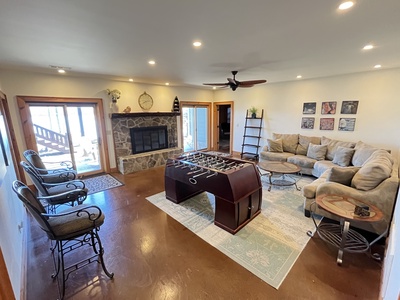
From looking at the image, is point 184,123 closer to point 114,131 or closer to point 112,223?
point 114,131

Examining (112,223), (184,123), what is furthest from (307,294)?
(184,123)

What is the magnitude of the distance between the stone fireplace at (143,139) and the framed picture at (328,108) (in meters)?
4.53

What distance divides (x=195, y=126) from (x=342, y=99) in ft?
16.0

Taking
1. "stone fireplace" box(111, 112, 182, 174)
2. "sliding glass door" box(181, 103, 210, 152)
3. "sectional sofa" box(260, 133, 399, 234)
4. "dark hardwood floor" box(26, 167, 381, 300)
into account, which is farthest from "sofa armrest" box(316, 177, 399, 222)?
"sliding glass door" box(181, 103, 210, 152)

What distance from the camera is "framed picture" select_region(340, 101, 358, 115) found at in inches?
185

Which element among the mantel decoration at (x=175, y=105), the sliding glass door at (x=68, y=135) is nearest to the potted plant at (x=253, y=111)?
the mantel decoration at (x=175, y=105)

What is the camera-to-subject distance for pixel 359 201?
246 cm

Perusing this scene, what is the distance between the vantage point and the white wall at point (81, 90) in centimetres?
388

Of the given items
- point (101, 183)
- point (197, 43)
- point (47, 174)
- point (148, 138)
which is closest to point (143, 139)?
A: point (148, 138)

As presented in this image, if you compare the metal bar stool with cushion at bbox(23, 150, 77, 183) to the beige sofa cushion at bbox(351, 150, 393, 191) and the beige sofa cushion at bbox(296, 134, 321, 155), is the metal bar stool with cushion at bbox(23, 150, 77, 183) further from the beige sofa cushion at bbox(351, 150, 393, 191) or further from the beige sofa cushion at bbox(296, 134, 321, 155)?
the beige sofa cushion at bbox(296, 134, 321, 155)

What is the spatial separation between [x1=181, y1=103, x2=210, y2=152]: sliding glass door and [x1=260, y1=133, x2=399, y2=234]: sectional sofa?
351 centimetres

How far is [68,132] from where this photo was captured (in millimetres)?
4723

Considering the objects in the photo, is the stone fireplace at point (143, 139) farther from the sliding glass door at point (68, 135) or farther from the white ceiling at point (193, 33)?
the white ceiling at point (193, 33)

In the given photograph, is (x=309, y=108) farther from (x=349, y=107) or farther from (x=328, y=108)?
(x=349, y=107)
